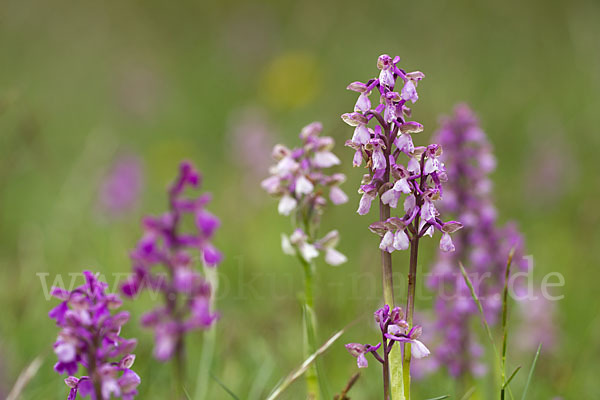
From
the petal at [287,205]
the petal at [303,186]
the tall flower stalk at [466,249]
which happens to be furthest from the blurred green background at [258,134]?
the petal at [303,186]

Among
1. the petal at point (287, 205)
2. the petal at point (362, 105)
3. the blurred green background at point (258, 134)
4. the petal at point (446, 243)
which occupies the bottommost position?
the petal at point (446, 243)

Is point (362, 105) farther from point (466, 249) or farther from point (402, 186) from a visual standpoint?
point (466, 249)

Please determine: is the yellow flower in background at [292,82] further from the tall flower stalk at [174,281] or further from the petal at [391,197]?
the petal at [391,197]

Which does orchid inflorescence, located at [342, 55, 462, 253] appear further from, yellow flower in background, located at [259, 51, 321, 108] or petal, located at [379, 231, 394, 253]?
yellow flower in background, located at [259, 51, 321, 108]

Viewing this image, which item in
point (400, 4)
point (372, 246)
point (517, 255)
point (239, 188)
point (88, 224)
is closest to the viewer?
point (517, 255)

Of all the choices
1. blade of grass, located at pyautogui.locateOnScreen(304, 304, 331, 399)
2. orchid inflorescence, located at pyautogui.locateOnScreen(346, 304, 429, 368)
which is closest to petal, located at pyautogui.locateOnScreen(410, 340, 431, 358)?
orchid inflorescence, located at pyautogui.locateOnScreen(346, 304, 429, 368)

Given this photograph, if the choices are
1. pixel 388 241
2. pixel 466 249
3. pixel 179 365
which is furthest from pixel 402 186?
pixel 466 249

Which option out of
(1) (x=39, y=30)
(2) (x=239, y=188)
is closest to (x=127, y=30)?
(1) (x=39, y=30)

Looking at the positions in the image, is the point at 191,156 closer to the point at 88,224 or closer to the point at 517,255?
the point at 88,224
